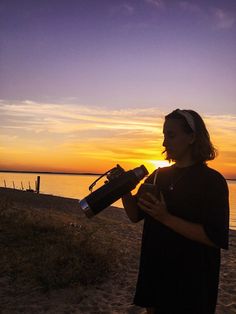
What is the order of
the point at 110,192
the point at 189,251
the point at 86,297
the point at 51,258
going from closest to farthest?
1. the point at 189,251
2. the point at 110,192
3. the point at 86,297
4. the point at 51,258

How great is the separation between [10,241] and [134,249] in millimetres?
3353

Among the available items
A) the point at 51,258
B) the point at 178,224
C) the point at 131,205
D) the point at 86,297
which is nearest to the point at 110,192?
the point at 131,205

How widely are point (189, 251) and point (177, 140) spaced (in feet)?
2.27

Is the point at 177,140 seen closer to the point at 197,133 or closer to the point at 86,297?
the point at 197,133

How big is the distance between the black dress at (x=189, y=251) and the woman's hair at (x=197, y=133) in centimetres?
8

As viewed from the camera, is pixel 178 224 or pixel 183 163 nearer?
pixel 178 224

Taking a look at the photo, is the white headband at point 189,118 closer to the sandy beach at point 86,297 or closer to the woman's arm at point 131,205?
the woman's arm at point 131,205

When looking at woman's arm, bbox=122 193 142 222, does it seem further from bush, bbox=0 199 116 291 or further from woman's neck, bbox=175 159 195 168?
bush, bbox=0 199 116 291

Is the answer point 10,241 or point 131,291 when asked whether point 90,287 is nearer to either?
point 131,291

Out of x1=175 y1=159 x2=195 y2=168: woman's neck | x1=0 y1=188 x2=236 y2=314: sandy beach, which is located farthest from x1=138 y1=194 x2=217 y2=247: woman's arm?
x1=0 y1=188 x2=236 y2=314: sandy beach

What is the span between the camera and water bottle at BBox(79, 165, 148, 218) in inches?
93.2

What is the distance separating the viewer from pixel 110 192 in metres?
2.39

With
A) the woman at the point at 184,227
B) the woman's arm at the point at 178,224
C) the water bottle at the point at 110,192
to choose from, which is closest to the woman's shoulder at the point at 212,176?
the woman at the point at 184,227

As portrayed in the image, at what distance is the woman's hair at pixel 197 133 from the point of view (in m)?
2.43
